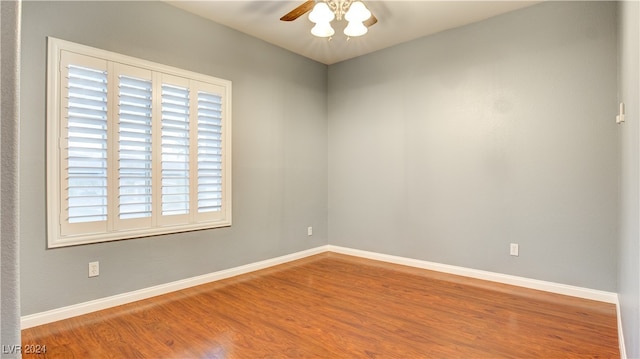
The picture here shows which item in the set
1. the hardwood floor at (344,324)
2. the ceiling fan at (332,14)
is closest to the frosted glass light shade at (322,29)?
the ceiling fan at (332,14)

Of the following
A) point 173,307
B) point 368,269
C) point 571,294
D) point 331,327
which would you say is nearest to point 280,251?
point 368,269

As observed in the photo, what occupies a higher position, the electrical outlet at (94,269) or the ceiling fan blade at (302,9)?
the ceiling fan blade at (302,9)

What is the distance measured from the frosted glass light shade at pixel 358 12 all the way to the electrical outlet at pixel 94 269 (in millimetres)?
2970

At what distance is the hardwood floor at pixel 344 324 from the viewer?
7.17ft

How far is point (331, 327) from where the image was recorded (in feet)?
8.28

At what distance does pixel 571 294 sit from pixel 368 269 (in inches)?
80.2

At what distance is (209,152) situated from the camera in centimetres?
362

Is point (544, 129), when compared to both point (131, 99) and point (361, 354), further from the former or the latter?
point (131, 99)

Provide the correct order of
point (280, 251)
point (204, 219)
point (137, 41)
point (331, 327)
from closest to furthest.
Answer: point (331, 327) < point (137, 41) < point (204, 219) < point (280, 251)

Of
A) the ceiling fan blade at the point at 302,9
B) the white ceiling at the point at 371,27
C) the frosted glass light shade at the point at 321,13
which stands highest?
the white ceiling at the point at 371,27

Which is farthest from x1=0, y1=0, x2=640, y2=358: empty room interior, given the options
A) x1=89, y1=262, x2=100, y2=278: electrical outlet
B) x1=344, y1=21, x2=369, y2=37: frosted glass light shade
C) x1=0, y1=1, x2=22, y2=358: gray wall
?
x1=0, y1=1, x2=22, y2=358: gray wall

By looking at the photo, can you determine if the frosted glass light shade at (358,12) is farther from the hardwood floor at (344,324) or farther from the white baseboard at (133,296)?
the white baseboard at (133,296)

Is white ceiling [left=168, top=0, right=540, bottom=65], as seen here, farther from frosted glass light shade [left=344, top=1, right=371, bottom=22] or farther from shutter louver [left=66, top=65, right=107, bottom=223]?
shutter louver [left=66, top=65, right=107, bottom=223]

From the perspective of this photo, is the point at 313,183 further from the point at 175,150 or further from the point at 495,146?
the point at 495,146
